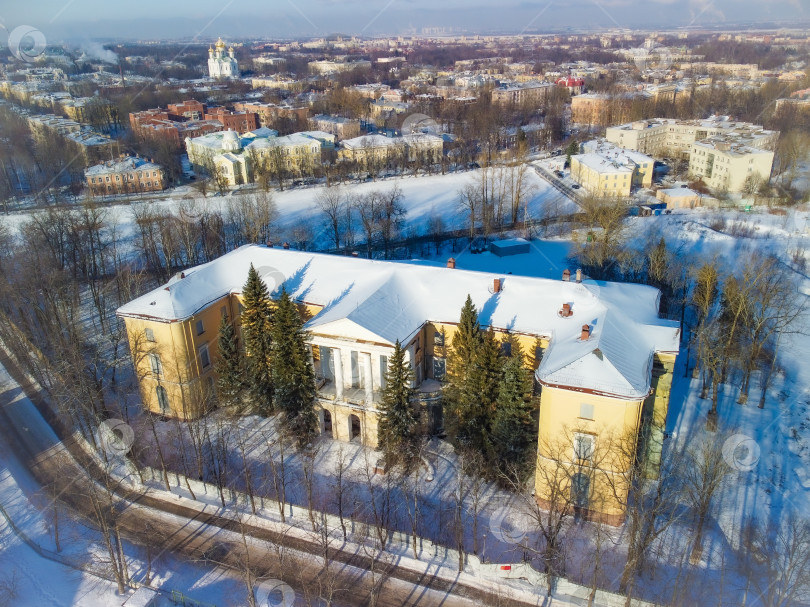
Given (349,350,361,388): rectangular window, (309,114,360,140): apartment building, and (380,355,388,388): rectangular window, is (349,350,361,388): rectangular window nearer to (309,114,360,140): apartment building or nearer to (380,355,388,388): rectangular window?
(380,355,388,388): rectangular window

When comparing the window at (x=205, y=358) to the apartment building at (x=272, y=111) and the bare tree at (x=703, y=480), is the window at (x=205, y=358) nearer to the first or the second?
the bare tree at (x=703, y=480)

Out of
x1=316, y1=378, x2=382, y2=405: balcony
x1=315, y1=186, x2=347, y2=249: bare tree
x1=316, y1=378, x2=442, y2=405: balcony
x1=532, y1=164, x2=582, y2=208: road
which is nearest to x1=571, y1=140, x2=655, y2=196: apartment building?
x1=532, y1=164, x2=582, y2=208: road

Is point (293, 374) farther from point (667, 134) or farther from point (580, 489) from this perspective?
point (667, 134)

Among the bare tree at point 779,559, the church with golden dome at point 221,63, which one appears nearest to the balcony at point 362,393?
the bare tree at point 779,559

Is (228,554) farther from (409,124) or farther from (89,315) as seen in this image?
(409,124)

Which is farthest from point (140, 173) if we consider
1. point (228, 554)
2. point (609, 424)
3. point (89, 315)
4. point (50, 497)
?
point (609, 424)

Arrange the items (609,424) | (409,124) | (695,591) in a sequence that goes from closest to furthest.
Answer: (695,591) → (609,424) → (409,124)
